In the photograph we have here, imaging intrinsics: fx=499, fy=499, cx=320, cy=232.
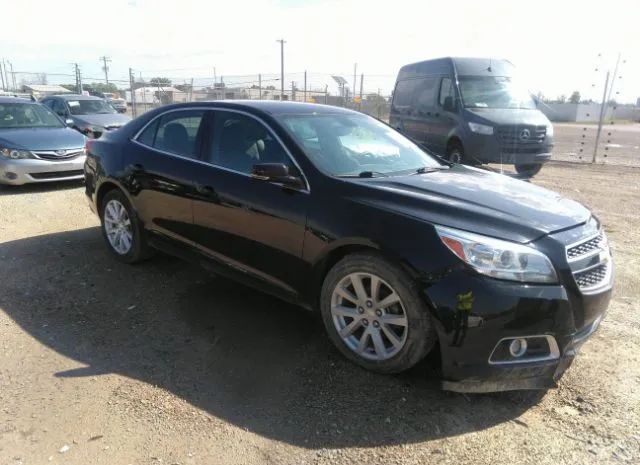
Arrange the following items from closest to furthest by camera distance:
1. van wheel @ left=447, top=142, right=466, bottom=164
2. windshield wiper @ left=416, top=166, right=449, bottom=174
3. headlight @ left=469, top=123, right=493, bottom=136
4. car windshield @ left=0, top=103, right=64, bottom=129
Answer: windshield wiper @ left=416, top=166, right=449, bottom=174, car windshield @ left=0, top=103, right=64, bottom=129, headlight @ left=469, top=123, right=493, bottom=136, van wheel @ left=447, top=142, right=466, bottom=164

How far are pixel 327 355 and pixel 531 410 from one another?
1.27 m

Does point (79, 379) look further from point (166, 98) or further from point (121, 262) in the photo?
point (166, 98)

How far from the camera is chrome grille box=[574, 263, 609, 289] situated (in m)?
2.73

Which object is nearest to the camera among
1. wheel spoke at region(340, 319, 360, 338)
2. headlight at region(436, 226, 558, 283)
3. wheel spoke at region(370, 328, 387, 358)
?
headlight at region(436, 226, 558, 283)

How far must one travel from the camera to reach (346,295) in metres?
3.08

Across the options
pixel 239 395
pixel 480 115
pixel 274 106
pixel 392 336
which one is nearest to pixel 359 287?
pixel 392 336

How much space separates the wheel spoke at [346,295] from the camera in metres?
3.06

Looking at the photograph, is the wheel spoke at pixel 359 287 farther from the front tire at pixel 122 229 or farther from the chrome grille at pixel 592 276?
the front tire at pixel 122 229

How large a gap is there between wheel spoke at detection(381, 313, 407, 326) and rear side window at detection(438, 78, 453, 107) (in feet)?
27.4

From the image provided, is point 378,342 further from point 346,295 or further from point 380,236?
point 380,236

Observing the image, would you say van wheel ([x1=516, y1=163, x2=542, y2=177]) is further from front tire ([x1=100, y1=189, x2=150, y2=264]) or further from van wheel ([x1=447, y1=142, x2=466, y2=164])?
front tire ([x1=100, y1=189, x2=150, y2=264])

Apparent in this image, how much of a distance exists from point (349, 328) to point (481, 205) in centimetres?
111

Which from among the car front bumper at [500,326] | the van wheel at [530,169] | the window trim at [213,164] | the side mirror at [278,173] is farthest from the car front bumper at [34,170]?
the van wheel at [530,169]

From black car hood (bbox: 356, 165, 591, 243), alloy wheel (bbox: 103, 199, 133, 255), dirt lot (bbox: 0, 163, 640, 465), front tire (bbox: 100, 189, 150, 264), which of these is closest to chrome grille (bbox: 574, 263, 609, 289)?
black car hood (bbox: 356, 165, 591, 243)
